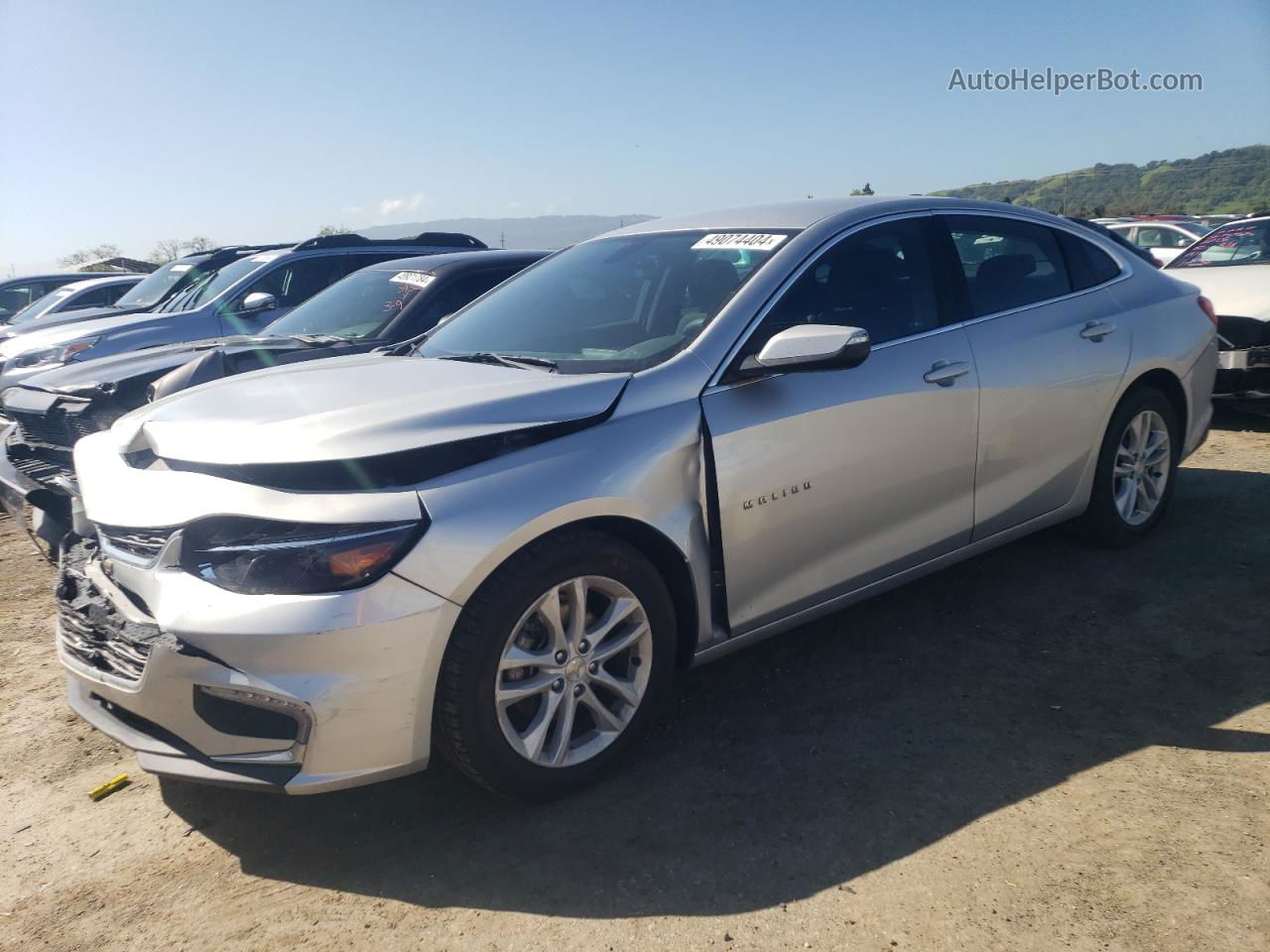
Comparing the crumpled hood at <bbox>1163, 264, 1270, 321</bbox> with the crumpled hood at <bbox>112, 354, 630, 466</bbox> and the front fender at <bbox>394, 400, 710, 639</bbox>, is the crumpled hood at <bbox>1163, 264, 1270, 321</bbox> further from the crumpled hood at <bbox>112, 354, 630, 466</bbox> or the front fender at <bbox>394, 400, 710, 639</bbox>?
the crumpled hood at <bbox>112, 354, 630, 466</bbox>

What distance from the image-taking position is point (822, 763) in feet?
9.71

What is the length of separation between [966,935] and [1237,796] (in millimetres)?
1050

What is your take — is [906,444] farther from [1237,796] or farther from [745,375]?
[1237,796]

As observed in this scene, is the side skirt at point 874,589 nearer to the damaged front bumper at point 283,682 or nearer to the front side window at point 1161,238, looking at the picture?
the damaged front bumper at point 283,682

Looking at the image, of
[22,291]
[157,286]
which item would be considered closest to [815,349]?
[157,286]

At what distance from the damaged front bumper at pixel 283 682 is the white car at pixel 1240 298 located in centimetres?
593

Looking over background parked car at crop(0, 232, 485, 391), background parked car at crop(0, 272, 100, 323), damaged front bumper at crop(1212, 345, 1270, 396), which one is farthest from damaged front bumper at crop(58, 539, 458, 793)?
background parked car at crop(0, 272, 100, 323)

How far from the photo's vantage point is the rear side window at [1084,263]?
4266 mm

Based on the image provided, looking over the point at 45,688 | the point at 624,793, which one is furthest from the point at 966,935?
the point at 45,688

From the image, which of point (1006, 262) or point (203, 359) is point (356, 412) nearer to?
point (1006, 262)

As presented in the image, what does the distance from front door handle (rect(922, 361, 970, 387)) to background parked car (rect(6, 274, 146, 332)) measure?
44.2 feet

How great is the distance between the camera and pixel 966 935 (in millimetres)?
2191

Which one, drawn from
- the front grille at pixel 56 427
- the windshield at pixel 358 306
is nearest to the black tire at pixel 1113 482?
the windshield at pixel 358 306

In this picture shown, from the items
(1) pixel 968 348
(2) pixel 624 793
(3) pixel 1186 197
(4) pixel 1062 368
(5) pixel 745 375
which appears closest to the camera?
(2) pixel 624 793
